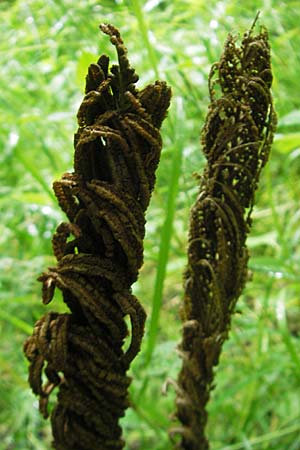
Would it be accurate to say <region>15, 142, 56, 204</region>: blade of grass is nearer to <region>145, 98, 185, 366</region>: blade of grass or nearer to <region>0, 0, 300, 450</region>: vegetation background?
<region>0, 0, 300, 450</region>: vegetation background

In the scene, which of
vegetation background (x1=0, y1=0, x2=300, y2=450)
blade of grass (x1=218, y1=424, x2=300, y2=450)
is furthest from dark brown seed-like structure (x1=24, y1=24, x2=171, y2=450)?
blade of grass (x1=218, y1=424, x2=300, y2=450)

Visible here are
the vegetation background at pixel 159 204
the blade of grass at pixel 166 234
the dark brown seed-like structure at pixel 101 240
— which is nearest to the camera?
the dark brown seed-like structure at pixel 101 240

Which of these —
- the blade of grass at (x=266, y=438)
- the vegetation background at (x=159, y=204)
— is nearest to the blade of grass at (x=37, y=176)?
the vegetation background at (x=159, y=204)

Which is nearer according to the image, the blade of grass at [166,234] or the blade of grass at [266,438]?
the blade of grass at [166,234]

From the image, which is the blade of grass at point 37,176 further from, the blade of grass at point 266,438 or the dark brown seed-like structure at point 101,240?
the blade of grass at point 266,438

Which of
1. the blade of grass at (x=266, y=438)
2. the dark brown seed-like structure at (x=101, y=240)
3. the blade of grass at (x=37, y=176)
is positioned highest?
the blade of grass at (x=37, y=176)

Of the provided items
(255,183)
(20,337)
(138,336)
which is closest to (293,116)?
(255,183)
